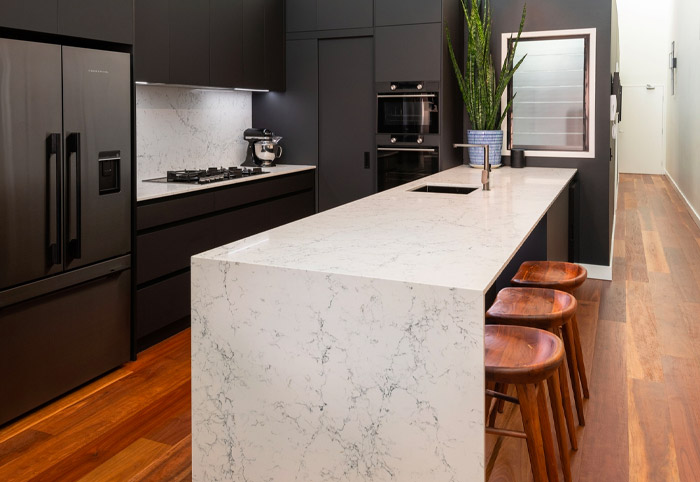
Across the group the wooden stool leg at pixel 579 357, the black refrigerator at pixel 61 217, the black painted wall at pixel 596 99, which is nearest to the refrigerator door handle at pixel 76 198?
the black refrigerator at pixel 61 217

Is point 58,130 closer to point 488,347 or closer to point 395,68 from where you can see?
point 488,347

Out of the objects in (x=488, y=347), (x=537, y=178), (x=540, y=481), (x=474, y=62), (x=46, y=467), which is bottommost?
(x=46, y=467)

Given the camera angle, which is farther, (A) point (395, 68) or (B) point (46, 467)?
(A) point (395, 68)

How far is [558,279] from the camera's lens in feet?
9.25

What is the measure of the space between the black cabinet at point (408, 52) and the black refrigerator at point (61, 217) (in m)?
2.36

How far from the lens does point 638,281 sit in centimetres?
512

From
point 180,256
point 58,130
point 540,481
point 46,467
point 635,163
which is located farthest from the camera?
point 635,163

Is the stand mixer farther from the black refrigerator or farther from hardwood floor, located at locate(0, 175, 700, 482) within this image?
the black refrigerator

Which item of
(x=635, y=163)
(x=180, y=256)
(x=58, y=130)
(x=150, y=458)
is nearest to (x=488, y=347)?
(x=150, y=458)

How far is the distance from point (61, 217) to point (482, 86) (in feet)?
10.5

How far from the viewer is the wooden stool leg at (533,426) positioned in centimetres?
187

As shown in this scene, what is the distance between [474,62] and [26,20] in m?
3.23

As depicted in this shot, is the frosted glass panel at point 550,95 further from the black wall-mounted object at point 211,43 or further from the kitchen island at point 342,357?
the kitchen island at point 342,357

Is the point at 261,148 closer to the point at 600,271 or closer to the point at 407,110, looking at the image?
the point at 407,110
